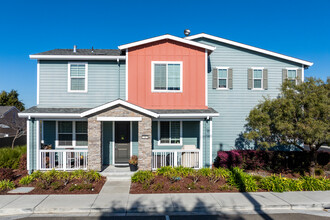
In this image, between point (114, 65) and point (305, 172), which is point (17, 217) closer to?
point (114, 65)

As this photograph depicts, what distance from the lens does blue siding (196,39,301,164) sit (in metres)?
12.5

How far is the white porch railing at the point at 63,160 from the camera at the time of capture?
10.0 metres

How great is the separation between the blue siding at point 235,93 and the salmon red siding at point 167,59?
1.45 meters

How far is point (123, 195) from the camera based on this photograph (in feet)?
25.4

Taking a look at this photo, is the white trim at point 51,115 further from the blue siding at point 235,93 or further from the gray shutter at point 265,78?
the gray shutter at point 265,78

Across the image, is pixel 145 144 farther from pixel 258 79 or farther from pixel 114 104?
pixel 258 79

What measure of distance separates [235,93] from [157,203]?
8.07 metres

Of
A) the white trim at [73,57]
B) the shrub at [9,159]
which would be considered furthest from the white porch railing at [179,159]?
the shrub at [9,159]

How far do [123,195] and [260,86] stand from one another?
9.69 meters

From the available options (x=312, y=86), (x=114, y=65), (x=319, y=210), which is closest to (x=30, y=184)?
(x=114, y=65)

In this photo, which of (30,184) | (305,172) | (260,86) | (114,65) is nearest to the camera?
(30,184)

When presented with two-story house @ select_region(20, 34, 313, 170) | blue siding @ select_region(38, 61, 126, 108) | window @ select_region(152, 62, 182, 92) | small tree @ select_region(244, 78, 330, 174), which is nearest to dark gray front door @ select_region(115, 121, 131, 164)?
two-story house @ select_region(20, 34, 313, 170)

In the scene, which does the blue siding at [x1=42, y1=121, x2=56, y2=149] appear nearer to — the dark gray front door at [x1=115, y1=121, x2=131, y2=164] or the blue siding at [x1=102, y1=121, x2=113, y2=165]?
the blue siding at [x1=102, y1=121, x2=113, y2=165]

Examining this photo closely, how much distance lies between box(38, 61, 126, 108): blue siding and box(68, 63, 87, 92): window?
0.21 m
